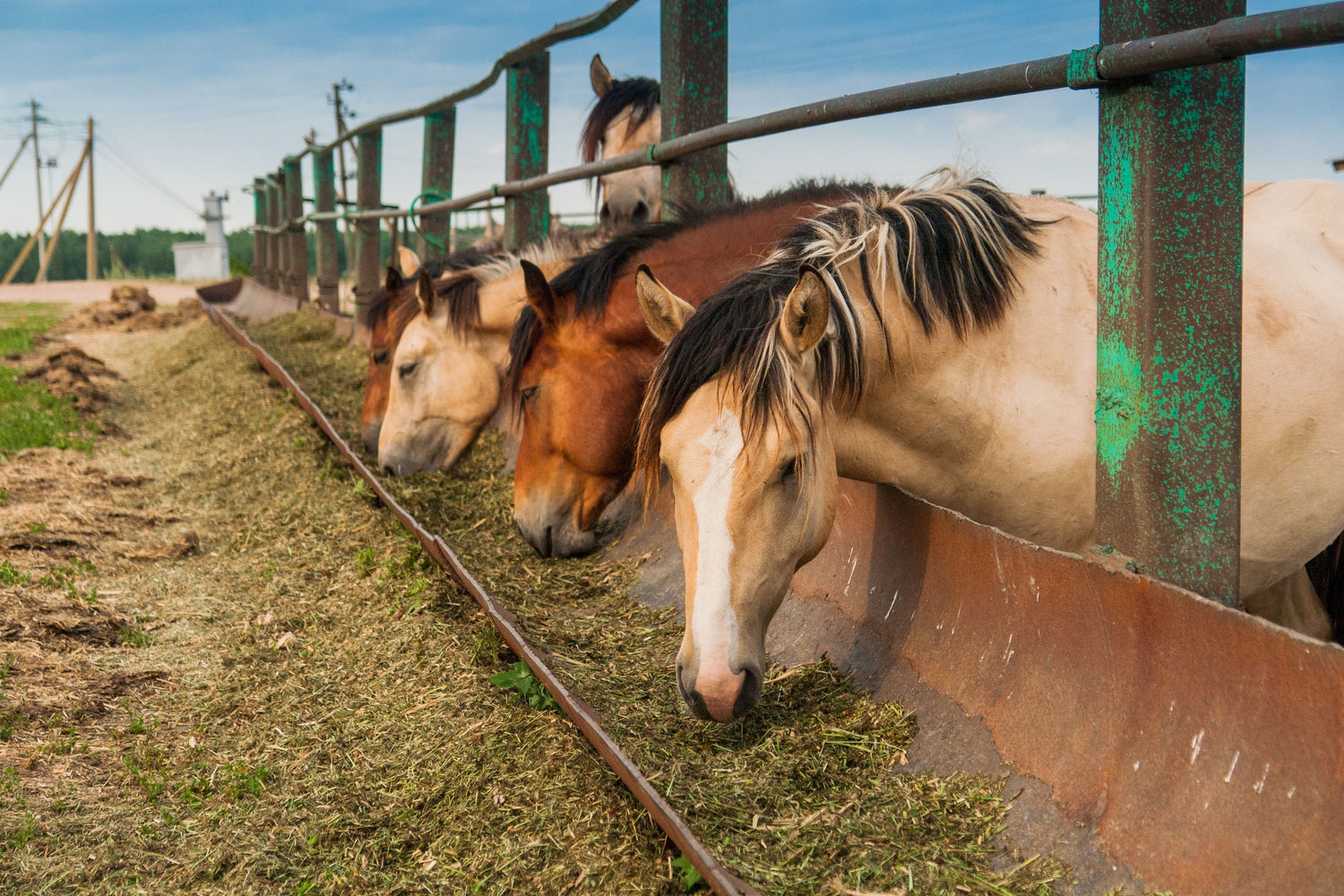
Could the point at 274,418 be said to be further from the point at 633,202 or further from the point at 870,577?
the point at 870,577

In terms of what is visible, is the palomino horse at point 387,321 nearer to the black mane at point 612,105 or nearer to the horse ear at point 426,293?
the horse ear at point 426,293

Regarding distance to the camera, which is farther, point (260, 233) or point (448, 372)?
point (260, 233)

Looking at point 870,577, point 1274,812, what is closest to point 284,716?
point 870,577

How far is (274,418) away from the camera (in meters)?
6.83

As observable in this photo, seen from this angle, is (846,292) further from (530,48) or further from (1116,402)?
(530,48)

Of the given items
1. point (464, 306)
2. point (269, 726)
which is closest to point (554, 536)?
point (269, 726)

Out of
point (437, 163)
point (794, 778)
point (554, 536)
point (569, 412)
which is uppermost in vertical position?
point (437, 163)

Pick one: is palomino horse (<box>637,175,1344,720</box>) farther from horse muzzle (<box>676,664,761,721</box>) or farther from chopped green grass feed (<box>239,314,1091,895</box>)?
chopped green grass feed (<box>239,314,1091,895</box>)

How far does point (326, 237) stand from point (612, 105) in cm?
731

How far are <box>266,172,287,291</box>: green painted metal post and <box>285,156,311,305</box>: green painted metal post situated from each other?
1101mm

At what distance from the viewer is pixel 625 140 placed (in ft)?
21.3

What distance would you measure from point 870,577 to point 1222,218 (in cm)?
117

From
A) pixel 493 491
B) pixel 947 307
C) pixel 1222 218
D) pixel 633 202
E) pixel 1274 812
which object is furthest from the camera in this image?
pixel 633 202

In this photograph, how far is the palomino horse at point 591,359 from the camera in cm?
365
